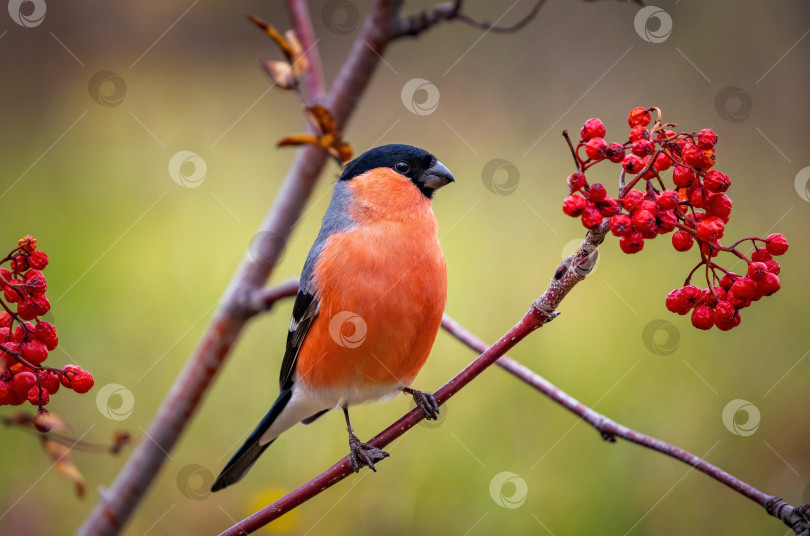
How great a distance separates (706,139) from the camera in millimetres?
1224

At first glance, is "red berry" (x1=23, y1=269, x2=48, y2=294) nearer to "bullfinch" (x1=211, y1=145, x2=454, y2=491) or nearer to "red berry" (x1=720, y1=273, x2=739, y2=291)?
"bullfinch" (x1=211, y1=145, x2=454, y2=491)

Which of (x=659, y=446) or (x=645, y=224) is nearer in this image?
(x=645, y=224)

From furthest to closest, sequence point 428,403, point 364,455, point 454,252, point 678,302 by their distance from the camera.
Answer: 1. point 454,252
2. point 428,403
3. point 364,455
4. point 678,302

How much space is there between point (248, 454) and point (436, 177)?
1096 millimetres

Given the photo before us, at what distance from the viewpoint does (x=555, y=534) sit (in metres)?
2.93

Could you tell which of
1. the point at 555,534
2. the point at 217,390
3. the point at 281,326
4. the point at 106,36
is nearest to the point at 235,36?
the point at 106,36

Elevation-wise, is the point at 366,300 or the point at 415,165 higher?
the point at 415,165

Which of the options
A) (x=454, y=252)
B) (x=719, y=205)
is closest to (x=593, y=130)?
(x=719, y=205)

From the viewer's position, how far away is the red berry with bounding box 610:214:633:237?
3.97 ft

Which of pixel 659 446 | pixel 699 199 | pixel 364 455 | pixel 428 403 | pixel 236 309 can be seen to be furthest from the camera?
pixel 236 309

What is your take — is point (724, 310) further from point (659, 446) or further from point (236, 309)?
point (236, 309)

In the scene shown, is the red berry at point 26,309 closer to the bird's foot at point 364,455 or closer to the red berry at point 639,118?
the bird's foot at point 364,455

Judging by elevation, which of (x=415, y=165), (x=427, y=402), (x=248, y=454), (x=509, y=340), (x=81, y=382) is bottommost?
(x=248, y=454)

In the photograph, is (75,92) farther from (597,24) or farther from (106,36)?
(597,24)
